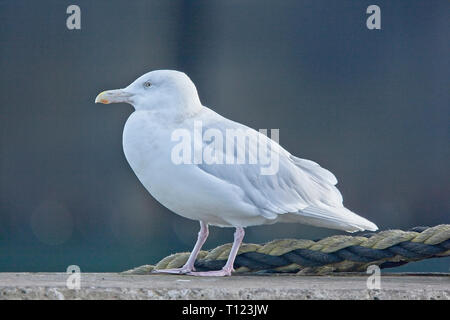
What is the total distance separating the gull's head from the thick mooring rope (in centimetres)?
35

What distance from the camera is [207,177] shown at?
1683 mm

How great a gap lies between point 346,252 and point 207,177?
0.35 metres

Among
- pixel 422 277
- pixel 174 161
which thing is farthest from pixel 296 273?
pixel 174 161

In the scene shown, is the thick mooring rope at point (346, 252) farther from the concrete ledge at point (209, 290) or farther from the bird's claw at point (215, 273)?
the concrete ledge at point (209, 290)

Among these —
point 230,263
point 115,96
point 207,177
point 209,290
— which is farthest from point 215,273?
point 115,96

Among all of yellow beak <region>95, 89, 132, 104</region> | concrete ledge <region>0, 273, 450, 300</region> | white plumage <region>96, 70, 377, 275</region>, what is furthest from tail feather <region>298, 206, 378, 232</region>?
yellow beak <region>95, 89, 132, 104</region>

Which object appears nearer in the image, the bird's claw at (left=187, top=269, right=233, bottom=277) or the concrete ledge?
the concrete ledge

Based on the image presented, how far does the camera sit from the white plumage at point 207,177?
1676mm

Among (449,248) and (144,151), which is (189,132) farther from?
(449,248)

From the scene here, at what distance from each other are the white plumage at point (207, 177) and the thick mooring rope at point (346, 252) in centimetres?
5

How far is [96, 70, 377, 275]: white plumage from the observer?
1.68m

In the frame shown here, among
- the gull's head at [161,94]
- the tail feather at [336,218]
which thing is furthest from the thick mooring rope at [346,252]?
the gull's head at [161,94]

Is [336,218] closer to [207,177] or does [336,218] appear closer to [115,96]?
[207,177]

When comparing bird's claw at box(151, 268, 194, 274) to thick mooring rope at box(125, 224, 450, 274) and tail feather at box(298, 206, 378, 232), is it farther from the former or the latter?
tail feather at box(298, 206, 378, 232)
